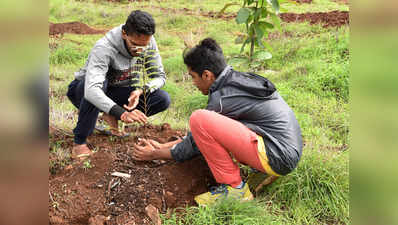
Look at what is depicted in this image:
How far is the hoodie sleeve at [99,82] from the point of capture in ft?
8.57

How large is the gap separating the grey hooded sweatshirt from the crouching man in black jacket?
0.46m

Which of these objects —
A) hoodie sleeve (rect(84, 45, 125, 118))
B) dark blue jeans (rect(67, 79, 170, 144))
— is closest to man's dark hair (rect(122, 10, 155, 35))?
hoodie sleeve (rect(84, 45, 125, 118))

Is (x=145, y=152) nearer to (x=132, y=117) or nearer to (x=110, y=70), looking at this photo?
(x=132, y=117)

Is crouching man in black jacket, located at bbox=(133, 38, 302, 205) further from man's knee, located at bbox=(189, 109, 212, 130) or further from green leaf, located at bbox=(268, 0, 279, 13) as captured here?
green leaf, located at bbox=(268, 0, 279, 13)

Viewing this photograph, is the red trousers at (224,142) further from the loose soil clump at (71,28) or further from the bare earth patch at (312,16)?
the loose soil clump at (71,28)

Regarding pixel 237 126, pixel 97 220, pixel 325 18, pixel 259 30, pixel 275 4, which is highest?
pixel 275 4

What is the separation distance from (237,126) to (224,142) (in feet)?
0.45

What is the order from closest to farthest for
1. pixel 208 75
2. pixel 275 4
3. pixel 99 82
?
pixel 208 75, pixel 99 82, pixel 275 4

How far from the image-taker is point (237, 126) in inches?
85.6

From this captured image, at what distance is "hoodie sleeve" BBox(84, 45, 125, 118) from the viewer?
2613 mm

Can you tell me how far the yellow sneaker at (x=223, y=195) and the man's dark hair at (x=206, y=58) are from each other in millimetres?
806

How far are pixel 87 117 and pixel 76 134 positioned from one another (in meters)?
0.20

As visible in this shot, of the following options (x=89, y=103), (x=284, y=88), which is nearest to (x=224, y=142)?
(x=89, y=103)
